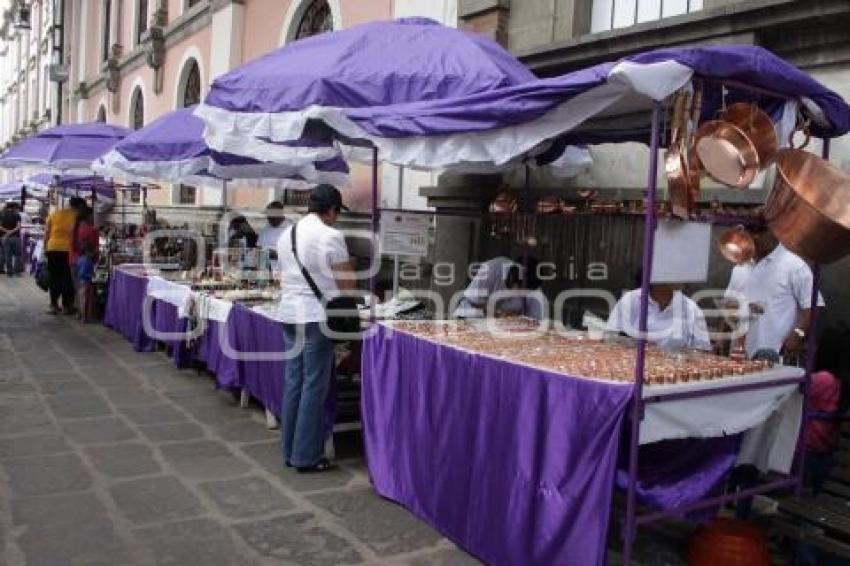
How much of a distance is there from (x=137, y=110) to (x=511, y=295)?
18.3 meters

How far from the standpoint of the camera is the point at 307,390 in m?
4.80

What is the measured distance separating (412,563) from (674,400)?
1437mm

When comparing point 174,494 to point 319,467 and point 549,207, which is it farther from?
point 549,207

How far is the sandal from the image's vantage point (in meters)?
4.84

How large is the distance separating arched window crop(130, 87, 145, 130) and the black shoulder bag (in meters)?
17.8

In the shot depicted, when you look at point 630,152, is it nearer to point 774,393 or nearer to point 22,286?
point 774,393

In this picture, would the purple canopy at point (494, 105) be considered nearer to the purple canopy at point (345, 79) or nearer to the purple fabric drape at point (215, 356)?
the purple canopy at point (345, 79)

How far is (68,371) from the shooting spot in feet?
24.7

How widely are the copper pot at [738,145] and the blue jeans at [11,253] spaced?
59.0 ft

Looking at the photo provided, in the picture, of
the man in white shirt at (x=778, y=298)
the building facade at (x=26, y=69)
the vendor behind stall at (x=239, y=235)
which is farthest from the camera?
the building facade at (x=26, y=69)

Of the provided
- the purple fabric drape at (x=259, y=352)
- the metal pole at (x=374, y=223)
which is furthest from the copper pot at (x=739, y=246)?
the purple fabric drape at (x=259, y=352)

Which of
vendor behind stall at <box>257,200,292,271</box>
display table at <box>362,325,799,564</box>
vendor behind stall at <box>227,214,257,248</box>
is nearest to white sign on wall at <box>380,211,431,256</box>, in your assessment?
display table at <box>362,325,799,564</box>

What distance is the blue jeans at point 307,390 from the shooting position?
15.6 feet

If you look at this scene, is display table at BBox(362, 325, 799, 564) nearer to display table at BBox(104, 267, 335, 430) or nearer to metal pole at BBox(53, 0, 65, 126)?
display table at BBox(104, 267, 335, 430)
